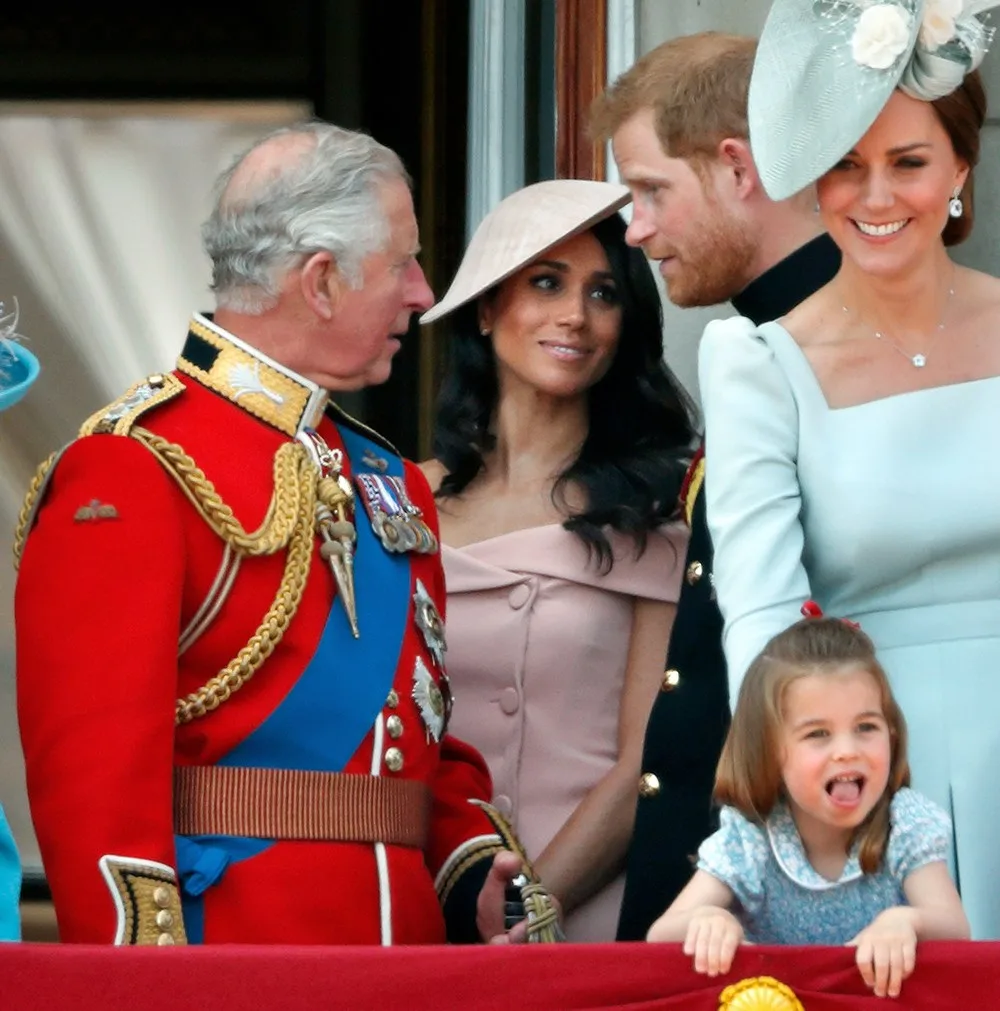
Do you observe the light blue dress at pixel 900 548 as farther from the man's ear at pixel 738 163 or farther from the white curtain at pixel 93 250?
the white curtain at pixel 93 250

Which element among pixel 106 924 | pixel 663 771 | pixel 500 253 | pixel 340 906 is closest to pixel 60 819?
pixel 106 924

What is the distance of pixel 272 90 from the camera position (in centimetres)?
537

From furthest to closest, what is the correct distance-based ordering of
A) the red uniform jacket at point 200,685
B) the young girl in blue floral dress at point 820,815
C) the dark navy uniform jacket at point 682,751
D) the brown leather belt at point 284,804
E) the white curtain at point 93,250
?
the white curtain at point 93,250 → the dark navy uniform jacket at point 682,751 → the brown leather belt at point 284,804 → the red uniform jacket at point 200,685 → the young girl in blue floral dress at point 820,815

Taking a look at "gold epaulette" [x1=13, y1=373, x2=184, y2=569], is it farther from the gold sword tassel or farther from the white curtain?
the white curtain

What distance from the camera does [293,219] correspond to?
3.30m

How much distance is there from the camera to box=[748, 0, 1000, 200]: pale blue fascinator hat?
2.91m

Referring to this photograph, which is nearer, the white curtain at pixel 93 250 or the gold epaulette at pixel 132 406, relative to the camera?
the gold epaulette at pixel 132 406

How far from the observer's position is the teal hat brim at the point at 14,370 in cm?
279

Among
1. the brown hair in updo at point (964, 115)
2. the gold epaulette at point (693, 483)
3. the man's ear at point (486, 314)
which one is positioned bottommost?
the gold epaulette at point (693, 483)

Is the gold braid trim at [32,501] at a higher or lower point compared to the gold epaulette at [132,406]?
lower

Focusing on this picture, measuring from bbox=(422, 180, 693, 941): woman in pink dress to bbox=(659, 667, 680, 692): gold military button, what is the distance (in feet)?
1.08

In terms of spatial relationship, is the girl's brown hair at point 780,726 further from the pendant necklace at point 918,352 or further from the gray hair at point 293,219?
the gray hair at point 293,219

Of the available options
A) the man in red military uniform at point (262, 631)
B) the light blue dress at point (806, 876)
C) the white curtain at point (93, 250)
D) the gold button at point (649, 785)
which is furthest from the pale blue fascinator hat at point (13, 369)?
the white curtain at point (93, 250)

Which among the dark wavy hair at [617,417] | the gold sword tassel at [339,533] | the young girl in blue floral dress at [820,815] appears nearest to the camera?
the young girl in blue floral dress at [820,815]
